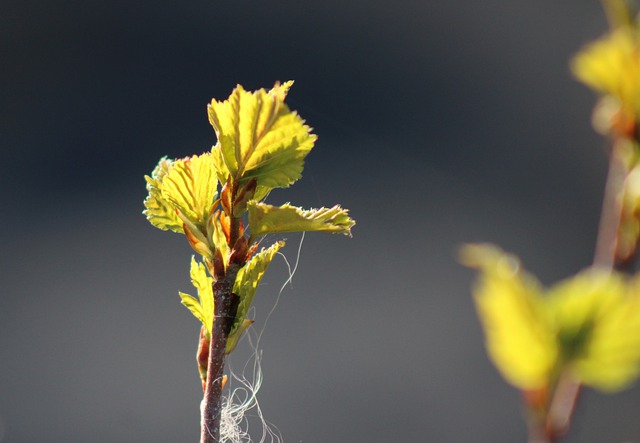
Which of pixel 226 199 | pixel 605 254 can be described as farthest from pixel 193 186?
pixel 605 254

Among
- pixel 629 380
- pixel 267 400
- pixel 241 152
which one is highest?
pixel 267 400

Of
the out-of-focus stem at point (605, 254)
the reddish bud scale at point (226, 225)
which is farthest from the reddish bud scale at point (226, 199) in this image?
the out-of-focus stem at point (605, 254)

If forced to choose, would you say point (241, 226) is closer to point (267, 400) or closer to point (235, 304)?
point (235, 304)

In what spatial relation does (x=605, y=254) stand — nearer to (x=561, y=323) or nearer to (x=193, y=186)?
(x=561, y=323)

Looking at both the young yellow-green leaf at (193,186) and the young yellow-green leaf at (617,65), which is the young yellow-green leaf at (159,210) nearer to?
the young yellow-green leaf at (193,186)

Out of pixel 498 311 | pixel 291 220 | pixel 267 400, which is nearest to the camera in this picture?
pixel 498 311

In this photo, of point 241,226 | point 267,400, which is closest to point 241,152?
point 241,226
